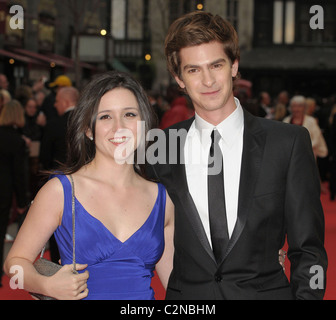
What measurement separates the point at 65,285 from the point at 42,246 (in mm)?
253

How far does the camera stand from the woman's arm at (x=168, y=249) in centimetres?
324

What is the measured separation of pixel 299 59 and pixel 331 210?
21630 mm

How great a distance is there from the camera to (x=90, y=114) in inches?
121

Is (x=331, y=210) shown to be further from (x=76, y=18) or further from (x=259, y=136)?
(x=76, y=18)

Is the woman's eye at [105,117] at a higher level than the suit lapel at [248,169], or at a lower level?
higher

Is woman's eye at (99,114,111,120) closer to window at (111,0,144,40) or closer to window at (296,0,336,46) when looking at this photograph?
window at (296,0,336,46)

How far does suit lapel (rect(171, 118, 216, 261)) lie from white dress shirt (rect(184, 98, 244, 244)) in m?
0.02

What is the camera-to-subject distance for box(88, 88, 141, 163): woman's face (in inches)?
119

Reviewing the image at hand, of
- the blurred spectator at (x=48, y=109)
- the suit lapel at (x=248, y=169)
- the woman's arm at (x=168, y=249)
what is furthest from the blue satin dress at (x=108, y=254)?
the blurred spectator at (x=48, y=109)

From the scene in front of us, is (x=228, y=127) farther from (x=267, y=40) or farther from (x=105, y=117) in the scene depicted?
(x=267, y=40)

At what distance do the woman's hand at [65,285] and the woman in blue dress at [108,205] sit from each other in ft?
0.32

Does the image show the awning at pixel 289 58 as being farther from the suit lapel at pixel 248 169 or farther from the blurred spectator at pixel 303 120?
the suit lapel at pixel 248 169

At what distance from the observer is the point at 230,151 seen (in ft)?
9.80

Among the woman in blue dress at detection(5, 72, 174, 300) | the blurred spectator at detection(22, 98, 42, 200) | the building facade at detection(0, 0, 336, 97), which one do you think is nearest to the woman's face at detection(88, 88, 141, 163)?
the woman in blue dress at detection(5, 72, 174, 300)
